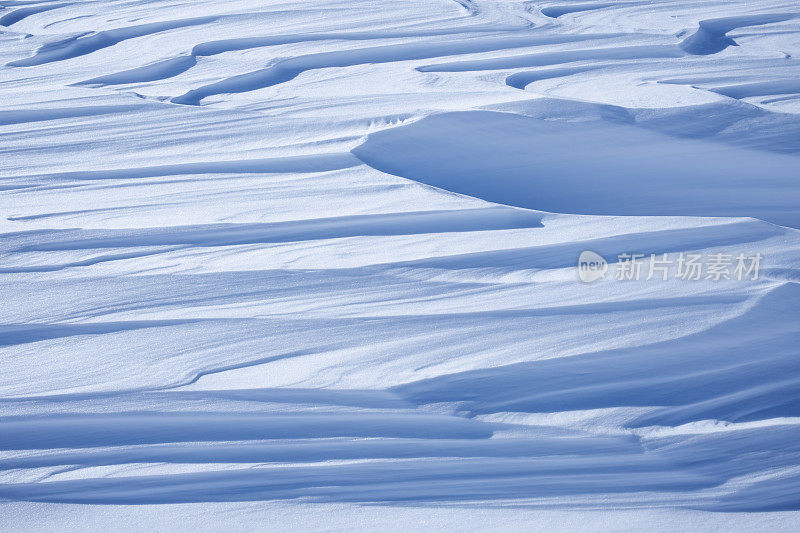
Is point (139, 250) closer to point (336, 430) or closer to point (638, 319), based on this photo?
point (336, 430)

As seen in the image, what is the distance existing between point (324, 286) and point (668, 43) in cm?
150

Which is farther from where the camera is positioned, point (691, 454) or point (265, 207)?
point (265, 207)

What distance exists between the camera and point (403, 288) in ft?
4.11

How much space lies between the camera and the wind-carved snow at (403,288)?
0.92m

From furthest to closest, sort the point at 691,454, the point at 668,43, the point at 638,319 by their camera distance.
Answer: the point at 668,43
the point at 638,319
the point at 691,454

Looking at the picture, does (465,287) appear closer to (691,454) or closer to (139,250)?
(691,454)

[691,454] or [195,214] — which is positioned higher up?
[195,214]

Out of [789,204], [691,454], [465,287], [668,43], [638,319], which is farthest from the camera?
[668,43]

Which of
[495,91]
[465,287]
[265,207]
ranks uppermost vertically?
[495,91]

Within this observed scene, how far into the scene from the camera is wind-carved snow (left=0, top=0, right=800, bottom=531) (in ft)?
3.00

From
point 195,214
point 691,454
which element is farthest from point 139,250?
point 691,454

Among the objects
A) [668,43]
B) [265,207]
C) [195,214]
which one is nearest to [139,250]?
[195,214]

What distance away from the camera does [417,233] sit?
1.41 metres

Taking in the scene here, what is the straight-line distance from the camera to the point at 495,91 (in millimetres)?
1959
